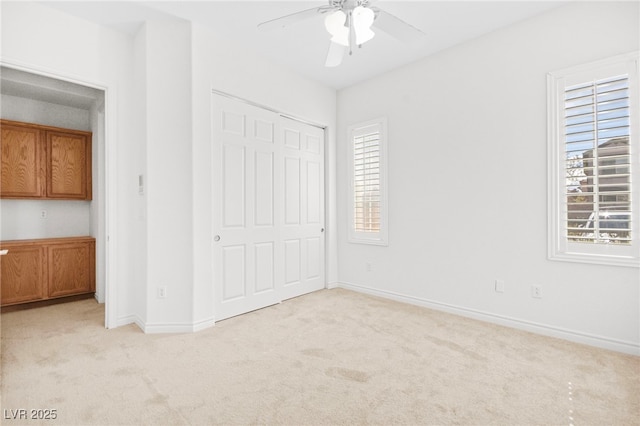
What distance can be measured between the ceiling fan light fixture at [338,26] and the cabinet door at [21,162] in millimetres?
4109

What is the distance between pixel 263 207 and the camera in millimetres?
Answer: 3738

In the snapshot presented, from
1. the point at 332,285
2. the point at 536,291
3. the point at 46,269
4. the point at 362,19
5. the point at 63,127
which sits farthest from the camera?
the point at 332,285

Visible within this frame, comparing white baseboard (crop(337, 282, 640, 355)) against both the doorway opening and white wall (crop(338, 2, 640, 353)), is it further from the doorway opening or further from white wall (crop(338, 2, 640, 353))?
the doorway opening

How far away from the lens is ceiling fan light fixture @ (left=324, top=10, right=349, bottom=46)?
2.11 m

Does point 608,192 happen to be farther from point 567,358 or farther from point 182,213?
point 182,213

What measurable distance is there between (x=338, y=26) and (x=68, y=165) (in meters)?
4.16

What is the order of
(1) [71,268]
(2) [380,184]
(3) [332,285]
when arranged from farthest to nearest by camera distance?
(3) [332,285], (2) [380,184], (1) [71,268]

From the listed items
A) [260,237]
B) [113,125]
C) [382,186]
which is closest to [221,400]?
[260,237]

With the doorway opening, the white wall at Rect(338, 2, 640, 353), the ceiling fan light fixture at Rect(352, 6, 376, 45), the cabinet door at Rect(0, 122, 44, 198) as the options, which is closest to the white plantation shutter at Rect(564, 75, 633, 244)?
the white wall at Rect(338, 2, 640, 353)

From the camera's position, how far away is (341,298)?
162 inches

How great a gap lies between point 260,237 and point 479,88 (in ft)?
9.54

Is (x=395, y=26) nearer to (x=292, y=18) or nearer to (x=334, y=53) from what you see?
(x=334, y=53)

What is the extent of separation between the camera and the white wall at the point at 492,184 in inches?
104

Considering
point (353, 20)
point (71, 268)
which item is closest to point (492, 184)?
point (353, 20)
